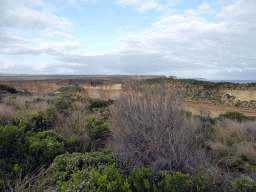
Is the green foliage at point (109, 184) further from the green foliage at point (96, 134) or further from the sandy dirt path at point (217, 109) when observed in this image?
the sandy dirt path at point (217, 109)

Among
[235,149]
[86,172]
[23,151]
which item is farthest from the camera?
[235,149]

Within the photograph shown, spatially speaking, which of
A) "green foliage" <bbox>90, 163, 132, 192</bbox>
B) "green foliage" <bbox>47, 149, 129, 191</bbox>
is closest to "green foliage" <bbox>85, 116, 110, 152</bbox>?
"green foliage" <bbox>47, 149, 129, 191</bbox>

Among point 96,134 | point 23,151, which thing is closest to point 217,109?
point 96,134

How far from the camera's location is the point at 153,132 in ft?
10.4

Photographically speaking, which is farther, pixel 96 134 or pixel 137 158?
pixel 96 134

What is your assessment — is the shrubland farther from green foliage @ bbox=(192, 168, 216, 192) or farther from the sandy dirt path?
the sandy dirt path

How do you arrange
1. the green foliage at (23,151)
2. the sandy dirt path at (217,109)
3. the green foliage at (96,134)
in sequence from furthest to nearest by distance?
the sandy dirt path at (217,109) < the green foliage at (96,134) < the green foliage at (23,151)

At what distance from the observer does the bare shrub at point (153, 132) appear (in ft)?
9.80

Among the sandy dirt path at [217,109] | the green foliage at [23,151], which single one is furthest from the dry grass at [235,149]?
the sandy dirt path at [217,109]

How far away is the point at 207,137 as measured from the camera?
4.68m

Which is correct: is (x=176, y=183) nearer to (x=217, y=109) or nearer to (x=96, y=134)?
(x=96, y=134)

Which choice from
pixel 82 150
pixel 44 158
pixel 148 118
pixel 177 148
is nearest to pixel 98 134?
pixel 82 150

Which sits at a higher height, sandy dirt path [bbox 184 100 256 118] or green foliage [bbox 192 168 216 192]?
green foliage [bbox 192 168 216 192]

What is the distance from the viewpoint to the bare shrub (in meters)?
2.99
